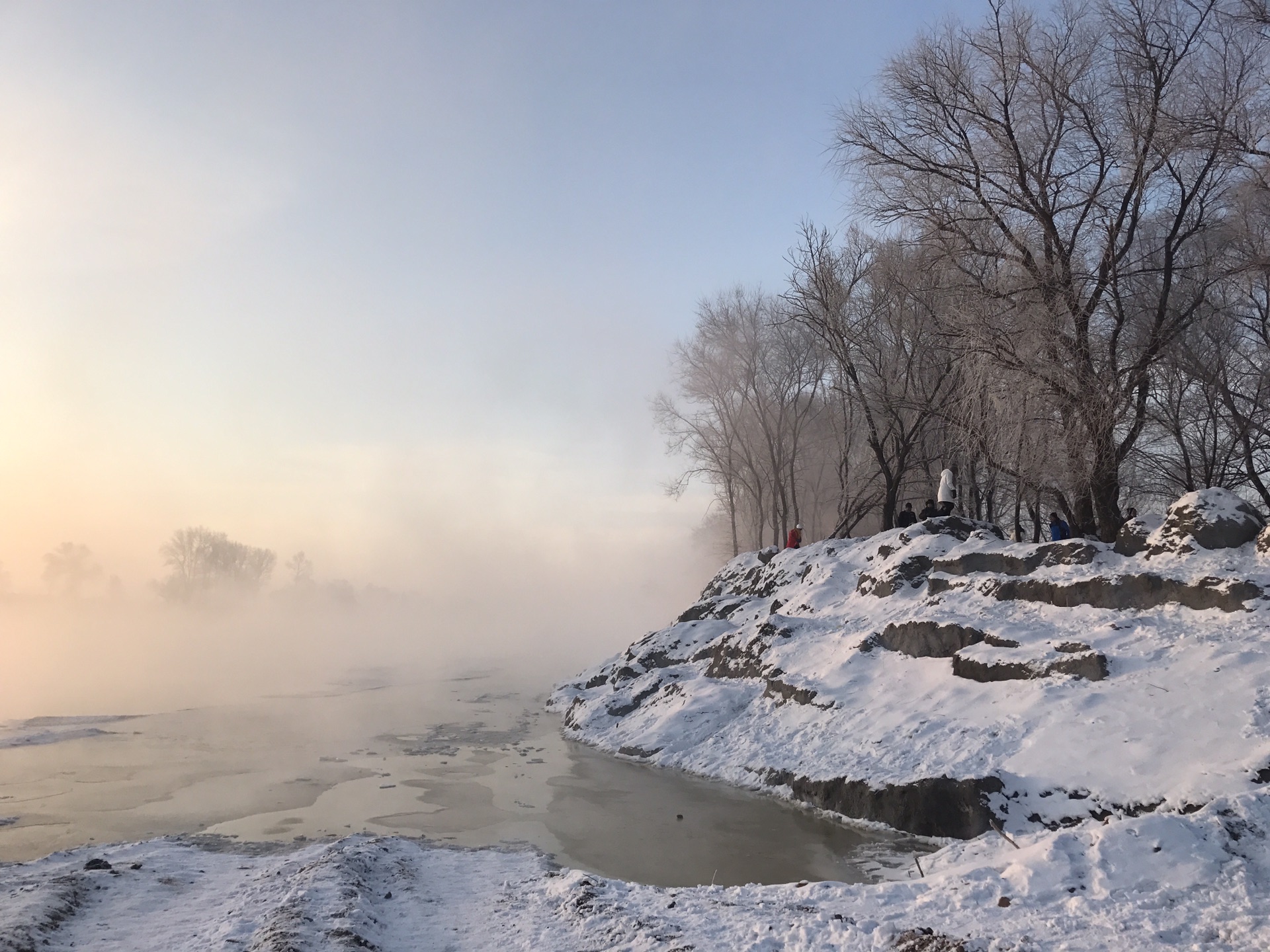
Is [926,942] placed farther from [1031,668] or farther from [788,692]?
[788,692]

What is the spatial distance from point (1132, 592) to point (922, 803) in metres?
5.35

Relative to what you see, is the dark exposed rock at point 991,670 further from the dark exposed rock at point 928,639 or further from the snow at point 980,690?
the dark exposed rock at point 928,639

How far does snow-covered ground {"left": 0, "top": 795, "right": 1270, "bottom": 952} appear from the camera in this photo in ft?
20.1

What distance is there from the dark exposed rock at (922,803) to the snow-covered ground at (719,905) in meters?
1.41

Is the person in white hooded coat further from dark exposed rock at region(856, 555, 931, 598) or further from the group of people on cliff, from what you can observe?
dark exposed rock at region(856, 555, 931, 598)

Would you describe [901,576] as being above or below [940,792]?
above

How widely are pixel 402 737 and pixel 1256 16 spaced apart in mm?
22405

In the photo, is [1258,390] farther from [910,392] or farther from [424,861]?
[424,861]

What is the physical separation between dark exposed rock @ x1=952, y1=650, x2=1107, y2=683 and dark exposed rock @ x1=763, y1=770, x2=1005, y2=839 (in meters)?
2.74

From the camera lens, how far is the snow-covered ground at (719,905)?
6.14 meters

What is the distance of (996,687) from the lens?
13008 mm

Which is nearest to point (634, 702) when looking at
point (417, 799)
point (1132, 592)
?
point (417, 799)

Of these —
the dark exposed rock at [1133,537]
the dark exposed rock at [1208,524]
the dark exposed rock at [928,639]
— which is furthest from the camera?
the dark exposed rock at [928,639]

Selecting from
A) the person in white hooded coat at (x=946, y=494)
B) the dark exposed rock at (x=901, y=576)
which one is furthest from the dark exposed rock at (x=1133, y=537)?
the person in white hooded coat at (x=946, y=494)
